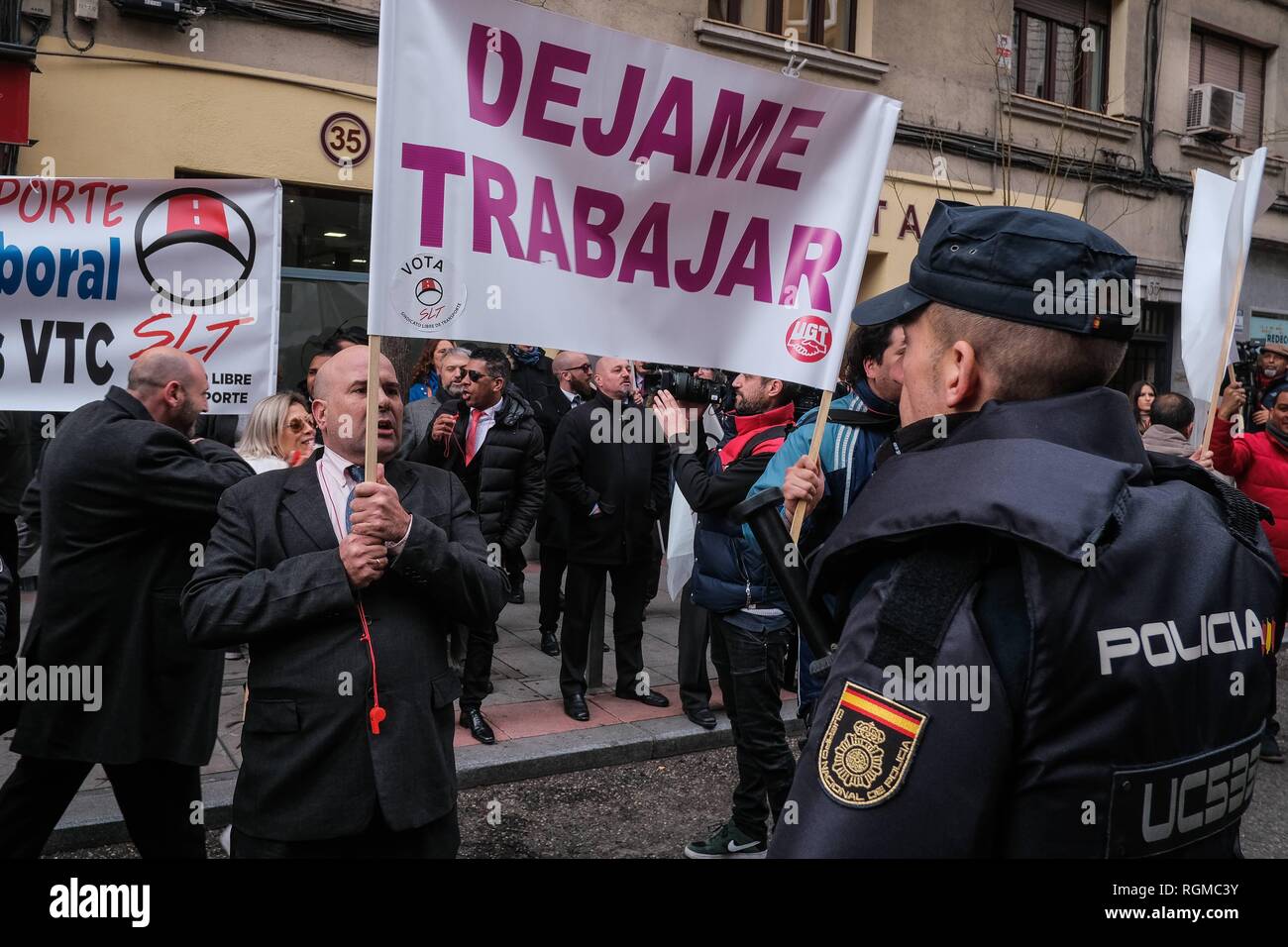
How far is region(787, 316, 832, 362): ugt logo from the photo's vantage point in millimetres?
3154

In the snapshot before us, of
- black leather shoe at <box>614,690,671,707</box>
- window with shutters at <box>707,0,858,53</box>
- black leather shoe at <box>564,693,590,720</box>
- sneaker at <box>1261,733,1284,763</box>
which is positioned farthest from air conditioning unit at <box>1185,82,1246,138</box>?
black leather shoe at <box>564,693,590,720</box>

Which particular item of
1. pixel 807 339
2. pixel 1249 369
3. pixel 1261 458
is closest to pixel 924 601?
pixel 807 339

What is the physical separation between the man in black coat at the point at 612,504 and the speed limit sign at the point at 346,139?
14.4 ft

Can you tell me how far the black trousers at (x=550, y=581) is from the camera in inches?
286

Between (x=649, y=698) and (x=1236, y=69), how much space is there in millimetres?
14797

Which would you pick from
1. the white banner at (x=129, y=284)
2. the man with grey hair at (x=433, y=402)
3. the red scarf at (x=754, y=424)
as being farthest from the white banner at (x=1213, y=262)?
the white banner at (x=129, y=284)

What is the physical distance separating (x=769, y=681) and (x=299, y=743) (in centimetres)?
219

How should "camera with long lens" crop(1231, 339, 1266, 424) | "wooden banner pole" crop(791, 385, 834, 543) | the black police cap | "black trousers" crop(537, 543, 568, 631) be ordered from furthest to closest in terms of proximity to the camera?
"camera with long lens" crop(1231, 339, 1266, 424), "black trousers" crop(537, 543, 568, 631), "wooden banner pole" crop(791, 385, 834, 543), the black police cap

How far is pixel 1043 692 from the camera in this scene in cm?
121

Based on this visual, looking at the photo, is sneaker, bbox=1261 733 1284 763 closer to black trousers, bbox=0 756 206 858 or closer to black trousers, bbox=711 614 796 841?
black trousers, bbox=711 614 796 841

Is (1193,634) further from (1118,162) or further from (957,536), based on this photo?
(1118,162)

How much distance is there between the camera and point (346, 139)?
9.41 meters

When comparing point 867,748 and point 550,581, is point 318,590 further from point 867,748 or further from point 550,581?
point 550,581

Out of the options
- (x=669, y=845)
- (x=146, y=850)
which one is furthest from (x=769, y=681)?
(x=146, y=850)
